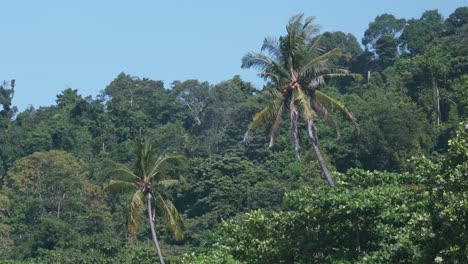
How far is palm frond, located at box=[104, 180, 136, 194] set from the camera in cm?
3891

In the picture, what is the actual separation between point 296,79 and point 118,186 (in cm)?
974

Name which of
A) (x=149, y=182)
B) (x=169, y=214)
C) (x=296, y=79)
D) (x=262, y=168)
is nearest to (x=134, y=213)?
(x=149, y=182)

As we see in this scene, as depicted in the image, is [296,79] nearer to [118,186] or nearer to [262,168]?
[118,186]

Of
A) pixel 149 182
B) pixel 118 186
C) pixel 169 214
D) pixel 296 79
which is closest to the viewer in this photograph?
pixel 296 79

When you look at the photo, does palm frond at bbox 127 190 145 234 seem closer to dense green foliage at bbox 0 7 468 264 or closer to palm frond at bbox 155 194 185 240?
dense green foliage at bbox 0 7 468 264

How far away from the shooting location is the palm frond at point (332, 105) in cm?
3219

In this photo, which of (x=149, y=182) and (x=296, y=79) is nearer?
(x=296, y=79)

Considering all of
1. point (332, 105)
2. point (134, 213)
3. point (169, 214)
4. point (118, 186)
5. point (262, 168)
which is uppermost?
point (262, 168)

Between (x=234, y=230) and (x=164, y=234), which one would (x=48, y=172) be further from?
(x=234, y=230)

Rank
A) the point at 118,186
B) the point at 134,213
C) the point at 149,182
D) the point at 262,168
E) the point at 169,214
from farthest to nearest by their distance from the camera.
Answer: the point at 262,168 → the point at 169,214 → the point at 149,182 → the point at 118,186 → the point at 134,213

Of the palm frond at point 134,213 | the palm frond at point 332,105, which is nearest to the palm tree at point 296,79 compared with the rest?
the palm frond at point 332,105

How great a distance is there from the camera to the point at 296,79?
3241 centimetres

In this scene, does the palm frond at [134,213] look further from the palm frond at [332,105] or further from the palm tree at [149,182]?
the palm frond at [332,105]

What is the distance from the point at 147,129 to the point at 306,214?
7422 centimetres
